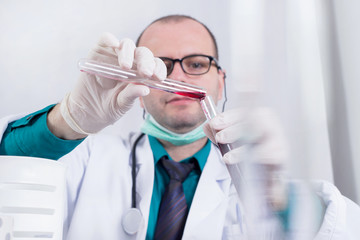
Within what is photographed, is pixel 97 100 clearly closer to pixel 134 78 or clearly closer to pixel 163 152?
pixel 134 78

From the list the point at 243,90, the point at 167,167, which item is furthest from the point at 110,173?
the point at 243,90

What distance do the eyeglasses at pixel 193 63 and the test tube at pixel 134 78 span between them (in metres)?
0.37

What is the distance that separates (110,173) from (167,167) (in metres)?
0.17

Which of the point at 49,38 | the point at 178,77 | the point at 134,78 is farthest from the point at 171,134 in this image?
the point at 49,38

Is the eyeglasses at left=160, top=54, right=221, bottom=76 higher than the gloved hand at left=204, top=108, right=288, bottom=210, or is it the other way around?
the eyeglasses at left=160, top=54, right=221, bottom=76

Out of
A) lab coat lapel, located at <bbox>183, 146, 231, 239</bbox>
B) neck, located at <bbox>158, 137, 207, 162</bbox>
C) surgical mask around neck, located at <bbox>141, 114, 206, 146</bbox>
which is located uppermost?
surgical mask around neck, located at <bbox>141, 114, 206, 146</bbox>

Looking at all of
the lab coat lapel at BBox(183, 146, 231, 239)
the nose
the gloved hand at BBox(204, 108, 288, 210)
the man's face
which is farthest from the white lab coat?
the gloved hand at BBox(204, 108, 288, 210)

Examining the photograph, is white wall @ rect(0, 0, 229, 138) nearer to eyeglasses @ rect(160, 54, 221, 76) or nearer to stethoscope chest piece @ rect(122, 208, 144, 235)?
eyeglasses @ rect(160, 54, 221, 76)

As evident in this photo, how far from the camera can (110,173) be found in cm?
100

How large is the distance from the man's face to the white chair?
575 mm

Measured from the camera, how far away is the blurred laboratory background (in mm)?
301

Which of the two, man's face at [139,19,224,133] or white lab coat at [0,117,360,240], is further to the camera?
man's face at [139,19,224,133]

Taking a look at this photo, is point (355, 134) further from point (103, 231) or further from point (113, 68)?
point (103, 231)

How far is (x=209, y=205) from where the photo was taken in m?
0.89
